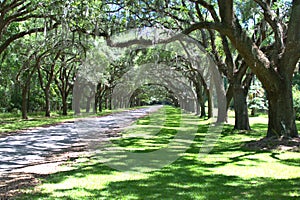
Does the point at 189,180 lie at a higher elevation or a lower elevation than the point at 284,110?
lower

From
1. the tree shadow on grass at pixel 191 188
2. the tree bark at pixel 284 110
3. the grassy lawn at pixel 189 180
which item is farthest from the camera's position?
the tree bark at pixel 284 110

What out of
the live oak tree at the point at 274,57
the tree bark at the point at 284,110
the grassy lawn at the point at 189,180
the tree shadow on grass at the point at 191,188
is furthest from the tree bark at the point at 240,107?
the tree shadow on grass at the point at 191,188

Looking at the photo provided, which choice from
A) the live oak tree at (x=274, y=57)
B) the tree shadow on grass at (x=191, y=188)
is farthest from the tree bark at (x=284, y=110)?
the tree shadow on grass at (x=191, y=188)

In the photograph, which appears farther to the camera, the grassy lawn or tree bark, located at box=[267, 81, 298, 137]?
tree bark, located at box=[267, 81, 298, 137]

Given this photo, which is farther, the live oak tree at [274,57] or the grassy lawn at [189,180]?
the live oak tree at [274,57]

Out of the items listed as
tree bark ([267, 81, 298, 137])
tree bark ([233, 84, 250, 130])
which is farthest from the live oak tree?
tree bark ([233, 84, 250, 130])

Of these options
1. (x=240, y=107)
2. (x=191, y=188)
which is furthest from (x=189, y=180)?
(x=240, y=107)

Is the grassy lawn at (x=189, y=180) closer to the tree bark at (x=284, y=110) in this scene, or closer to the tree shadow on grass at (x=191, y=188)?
the tree shadow on grass at (x=191, y=188)

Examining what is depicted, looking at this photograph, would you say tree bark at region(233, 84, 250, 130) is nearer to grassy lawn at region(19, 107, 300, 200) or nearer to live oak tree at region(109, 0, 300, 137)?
live oak tree at region(109, 0, 300, 137)

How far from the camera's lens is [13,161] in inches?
369

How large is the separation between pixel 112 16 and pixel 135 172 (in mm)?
9763

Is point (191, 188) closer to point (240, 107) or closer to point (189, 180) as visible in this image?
point (189, 180)

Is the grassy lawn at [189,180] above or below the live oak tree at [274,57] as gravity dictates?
below

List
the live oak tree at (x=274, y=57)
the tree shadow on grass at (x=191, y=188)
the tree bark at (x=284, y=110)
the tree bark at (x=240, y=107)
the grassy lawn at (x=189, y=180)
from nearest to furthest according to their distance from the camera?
the tree shadow on grass at (x=191, y=188), the grassy lawn at (x=189, y=180), the live oak tree at (x=274, y=57), the tree bark at (x=284, y=110), the tree bark at (x=240, y=107)
